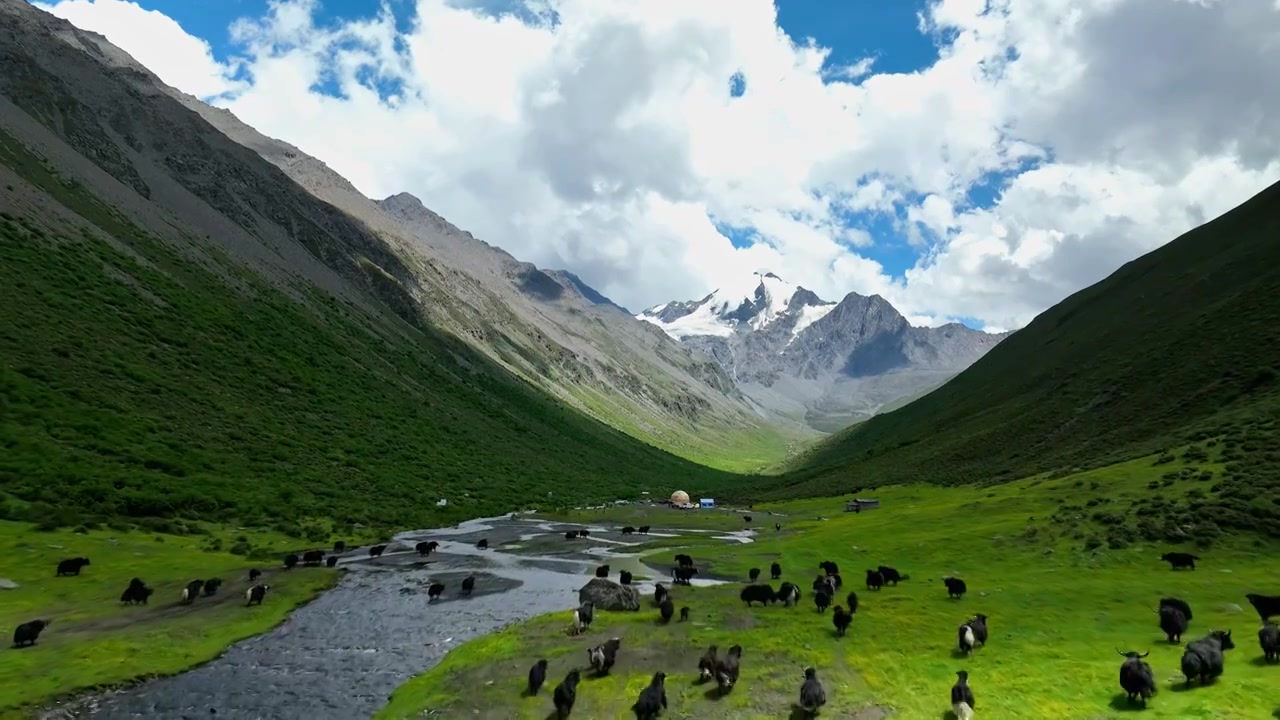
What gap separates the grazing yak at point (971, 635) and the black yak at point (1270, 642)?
8738 millimetres

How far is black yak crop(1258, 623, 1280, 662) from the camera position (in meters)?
23.3

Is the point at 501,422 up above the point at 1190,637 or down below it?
above

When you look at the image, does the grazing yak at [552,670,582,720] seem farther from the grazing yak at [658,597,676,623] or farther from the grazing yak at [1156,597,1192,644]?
the grazing yak at [1156,597,1192,644]

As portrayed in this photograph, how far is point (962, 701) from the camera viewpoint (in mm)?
21031

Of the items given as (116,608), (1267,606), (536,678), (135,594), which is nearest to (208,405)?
(135,594)

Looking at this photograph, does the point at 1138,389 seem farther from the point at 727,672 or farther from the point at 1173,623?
the point at 727,672

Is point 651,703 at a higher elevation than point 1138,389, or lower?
lower

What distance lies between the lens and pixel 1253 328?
89375mm

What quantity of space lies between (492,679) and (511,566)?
30.7 metres

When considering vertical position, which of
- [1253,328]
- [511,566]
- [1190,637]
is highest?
[1253,328]

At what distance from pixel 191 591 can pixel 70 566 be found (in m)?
7.49

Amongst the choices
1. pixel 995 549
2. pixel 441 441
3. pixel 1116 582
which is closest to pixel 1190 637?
pixel 1116 582

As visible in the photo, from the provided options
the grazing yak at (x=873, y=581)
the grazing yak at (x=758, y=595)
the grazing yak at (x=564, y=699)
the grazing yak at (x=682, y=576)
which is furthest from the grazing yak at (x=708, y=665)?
the grazing yak at (x=682, y=576)

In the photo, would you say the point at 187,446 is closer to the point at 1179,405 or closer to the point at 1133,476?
the point at 1133,476
